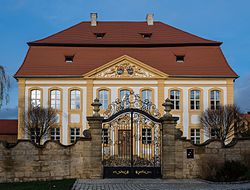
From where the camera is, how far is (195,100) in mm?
36250

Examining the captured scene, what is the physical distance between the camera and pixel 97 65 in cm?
3634

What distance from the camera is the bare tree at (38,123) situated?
33188 millimetres

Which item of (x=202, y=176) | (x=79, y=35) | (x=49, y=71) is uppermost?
(x=79, y=35)

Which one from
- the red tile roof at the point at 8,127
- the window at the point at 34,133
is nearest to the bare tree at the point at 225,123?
the window at the point at 34,133

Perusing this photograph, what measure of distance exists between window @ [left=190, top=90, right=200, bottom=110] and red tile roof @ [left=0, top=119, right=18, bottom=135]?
17.1 m

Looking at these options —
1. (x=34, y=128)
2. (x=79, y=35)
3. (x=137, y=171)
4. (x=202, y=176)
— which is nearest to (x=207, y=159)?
(x=202, y=176)

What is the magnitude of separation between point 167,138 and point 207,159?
163 centimetres

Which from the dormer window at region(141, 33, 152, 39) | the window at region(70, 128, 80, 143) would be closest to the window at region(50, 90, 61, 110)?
the window at region(70, 128, 80, 143)

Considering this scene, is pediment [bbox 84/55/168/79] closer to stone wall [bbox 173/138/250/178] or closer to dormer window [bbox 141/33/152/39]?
dormer window [bbox 141/33/152/39]

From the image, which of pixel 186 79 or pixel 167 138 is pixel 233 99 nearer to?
pixel 186 79

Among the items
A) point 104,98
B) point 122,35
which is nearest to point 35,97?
point 104,98

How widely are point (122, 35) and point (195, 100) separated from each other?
8.88m

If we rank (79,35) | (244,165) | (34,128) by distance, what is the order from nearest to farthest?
(244,165) → (34,128) → (79,35)

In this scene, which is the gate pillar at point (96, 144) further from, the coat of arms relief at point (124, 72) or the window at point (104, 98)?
the window at point (104, 98)
